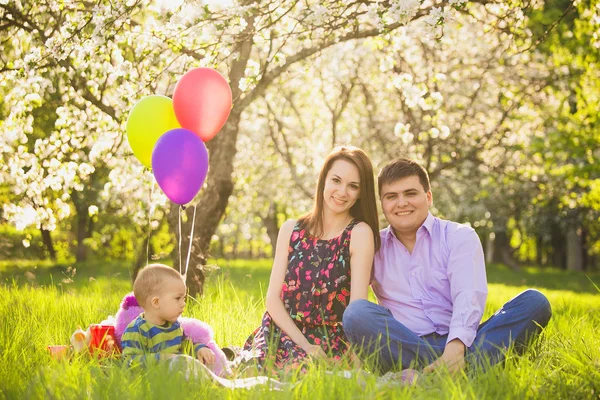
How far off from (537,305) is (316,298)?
4.00 feet

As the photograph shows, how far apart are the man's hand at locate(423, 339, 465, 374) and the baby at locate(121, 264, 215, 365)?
45.5 inches

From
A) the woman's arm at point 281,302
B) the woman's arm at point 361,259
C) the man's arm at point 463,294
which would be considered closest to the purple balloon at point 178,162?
the woman's arm at point 281,302

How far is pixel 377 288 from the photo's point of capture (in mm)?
3873

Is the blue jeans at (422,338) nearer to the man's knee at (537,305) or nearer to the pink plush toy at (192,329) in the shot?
the man's knee at (537,305)

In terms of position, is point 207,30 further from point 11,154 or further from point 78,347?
point 11,154

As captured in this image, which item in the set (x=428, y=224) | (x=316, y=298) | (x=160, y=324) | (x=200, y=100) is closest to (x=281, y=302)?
(x=316, y=298)

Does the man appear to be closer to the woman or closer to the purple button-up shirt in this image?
the purple button-up shirt

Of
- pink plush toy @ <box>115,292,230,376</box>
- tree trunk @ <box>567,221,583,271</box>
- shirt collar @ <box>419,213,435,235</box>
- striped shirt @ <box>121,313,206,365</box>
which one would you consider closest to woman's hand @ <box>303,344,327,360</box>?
pink plush toy @ <box>115,292,230,376</box>

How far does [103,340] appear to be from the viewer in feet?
11.5

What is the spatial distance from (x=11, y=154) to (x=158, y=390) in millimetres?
4519

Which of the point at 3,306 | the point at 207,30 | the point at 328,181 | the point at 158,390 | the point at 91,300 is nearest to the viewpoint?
the point at 158,390

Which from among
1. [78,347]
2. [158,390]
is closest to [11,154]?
[78,347]

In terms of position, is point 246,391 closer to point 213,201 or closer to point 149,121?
point 149,121

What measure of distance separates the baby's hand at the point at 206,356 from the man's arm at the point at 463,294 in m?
1.11
